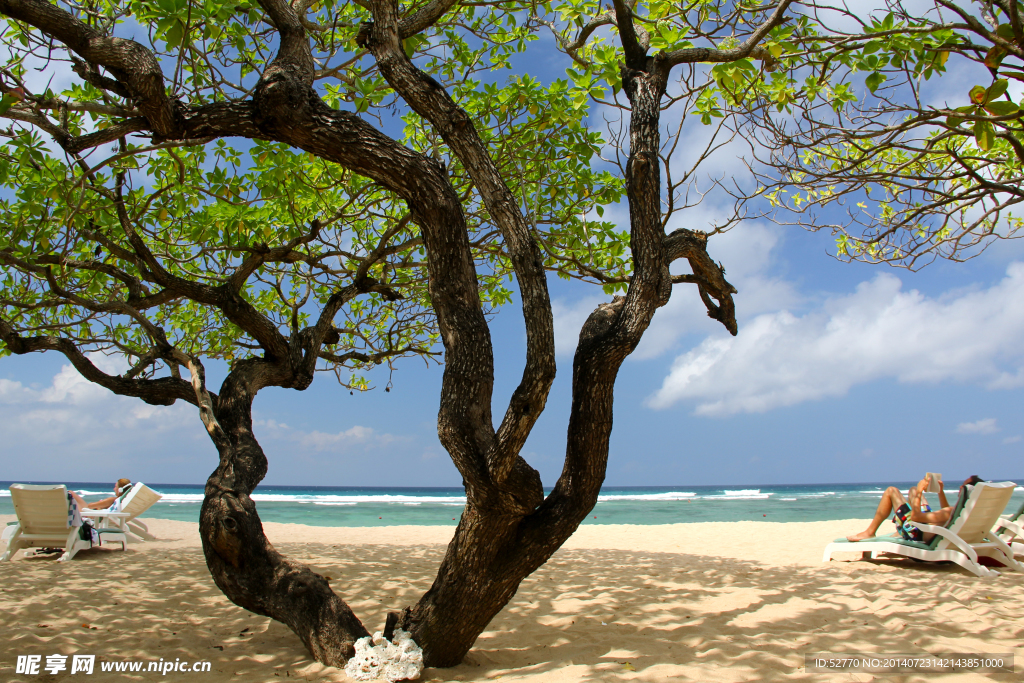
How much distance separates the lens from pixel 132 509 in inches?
382

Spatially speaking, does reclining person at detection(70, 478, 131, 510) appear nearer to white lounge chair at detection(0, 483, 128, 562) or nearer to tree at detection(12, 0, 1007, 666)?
white lounge chair at detection(0, 483, 128, 562)

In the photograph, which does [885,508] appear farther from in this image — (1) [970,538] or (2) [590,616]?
(2) [590,616]

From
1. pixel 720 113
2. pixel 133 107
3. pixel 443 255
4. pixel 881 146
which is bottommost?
pixel 443 255

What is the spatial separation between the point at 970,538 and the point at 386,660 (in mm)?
6991

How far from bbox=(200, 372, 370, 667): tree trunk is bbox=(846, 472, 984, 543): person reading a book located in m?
6.26

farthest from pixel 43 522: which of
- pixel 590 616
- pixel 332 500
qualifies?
pixel 332 500

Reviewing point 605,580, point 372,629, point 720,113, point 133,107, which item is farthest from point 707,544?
point 133,107

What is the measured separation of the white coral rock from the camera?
11.2ft

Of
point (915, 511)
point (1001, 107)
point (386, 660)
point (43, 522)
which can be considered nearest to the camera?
point (1001, 107)

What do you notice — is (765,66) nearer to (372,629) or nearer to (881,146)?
(881,146)

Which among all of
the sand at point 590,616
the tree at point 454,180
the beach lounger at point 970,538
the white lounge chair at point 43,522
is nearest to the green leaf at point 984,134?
the tree at point 454,180

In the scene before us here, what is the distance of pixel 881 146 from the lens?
3795 millimetres

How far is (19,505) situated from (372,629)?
5723mm

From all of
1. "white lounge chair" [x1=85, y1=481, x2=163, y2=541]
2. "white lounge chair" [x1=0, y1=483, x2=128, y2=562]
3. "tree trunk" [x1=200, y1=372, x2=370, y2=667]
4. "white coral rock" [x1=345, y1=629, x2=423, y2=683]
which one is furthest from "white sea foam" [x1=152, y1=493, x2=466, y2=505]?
"white coral rock" [x1=345, y1=629, x2=423, y2=683]
